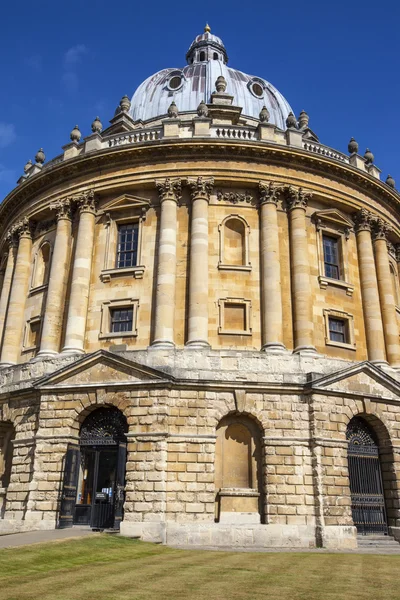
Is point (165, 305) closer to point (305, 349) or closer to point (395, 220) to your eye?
point (305, 349)

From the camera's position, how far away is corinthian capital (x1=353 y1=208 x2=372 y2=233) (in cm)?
2939

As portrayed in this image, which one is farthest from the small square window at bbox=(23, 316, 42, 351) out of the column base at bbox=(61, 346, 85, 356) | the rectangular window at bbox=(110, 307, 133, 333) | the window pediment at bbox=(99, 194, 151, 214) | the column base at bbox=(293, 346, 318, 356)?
the column base at bbox=(293, 346, 318, 356)

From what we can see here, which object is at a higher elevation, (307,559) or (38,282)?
(38,282)

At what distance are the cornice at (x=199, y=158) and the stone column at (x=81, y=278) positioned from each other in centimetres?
152

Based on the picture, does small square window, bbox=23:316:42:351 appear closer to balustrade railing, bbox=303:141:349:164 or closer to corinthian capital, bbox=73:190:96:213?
corinthian capital, bbox=73:190:96:213

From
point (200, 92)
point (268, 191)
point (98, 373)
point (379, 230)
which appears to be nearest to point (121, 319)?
point (98, 373)

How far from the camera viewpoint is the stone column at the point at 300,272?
2481cm

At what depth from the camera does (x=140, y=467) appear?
21.3m

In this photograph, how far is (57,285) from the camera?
27078 millimetres

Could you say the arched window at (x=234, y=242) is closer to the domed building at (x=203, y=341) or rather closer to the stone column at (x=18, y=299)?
the domed building at (x=203, y=341)

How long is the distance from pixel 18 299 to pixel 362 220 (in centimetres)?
1833

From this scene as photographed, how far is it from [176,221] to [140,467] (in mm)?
11378

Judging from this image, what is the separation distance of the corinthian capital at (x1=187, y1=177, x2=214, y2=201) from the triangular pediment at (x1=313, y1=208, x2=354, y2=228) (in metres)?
5.50

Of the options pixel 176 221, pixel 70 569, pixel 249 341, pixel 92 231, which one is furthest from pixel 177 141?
pixel 70 569
